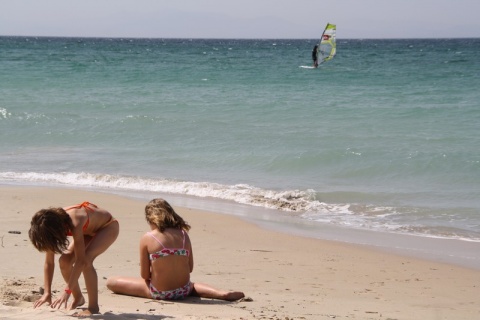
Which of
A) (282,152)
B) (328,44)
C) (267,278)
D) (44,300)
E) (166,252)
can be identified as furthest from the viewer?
(328,44)

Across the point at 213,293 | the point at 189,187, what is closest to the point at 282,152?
the point at 189,187

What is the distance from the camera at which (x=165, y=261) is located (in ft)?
18.5

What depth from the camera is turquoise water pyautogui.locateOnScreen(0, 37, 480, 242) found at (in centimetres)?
1090

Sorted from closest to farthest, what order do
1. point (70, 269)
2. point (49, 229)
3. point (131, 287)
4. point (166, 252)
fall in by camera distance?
point (49, 229) → point (70, 269) → point (166, 252) → point (131, 287)

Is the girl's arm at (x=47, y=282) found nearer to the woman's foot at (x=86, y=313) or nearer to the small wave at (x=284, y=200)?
the woman's foot at (x=86, y=313)

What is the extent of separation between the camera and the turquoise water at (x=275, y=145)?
10898mm

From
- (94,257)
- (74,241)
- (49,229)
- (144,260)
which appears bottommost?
(144,260)

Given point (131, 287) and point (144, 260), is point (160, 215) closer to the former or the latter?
point (144, 260)

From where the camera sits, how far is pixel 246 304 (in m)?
5.60

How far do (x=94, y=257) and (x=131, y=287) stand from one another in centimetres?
72

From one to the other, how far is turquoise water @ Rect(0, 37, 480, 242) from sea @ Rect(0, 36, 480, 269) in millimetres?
33

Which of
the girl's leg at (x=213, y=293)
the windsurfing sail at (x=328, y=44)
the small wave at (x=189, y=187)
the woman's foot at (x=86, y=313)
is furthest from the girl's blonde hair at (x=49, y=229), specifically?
the windsurfing sail at (x=328, y=44)

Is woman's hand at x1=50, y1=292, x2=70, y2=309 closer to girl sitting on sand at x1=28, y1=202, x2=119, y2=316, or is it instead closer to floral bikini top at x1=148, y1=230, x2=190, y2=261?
girl sitting on sand at x1=28, y1=202, x2=119, y2=316

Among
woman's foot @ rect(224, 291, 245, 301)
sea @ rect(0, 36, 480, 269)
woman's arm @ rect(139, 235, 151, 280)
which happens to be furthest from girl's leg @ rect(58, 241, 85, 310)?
sea @ rect(0, 36, 480, 269)
